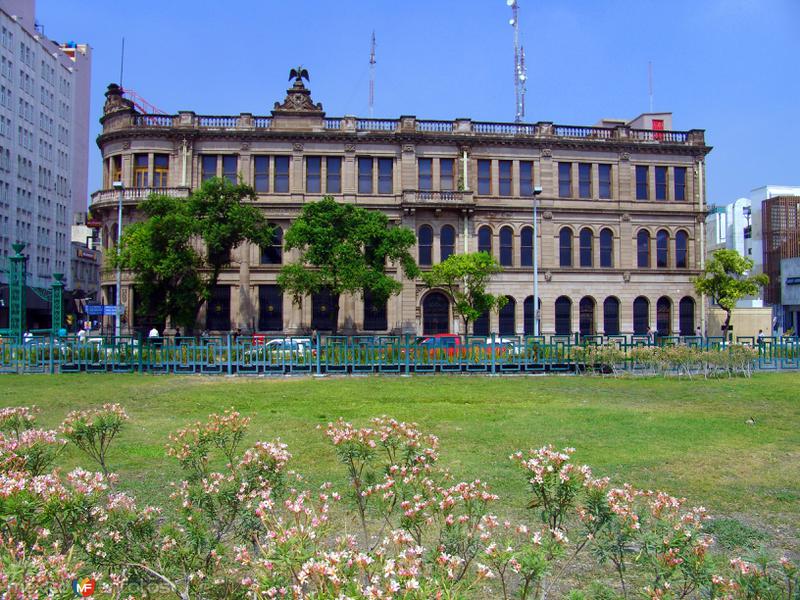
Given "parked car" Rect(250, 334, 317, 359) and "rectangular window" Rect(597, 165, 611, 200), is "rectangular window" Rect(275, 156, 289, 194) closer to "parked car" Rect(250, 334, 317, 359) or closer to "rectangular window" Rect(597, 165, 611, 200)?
"parked car" Rect(250, 334, 317, 359)

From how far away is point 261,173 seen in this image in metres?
41.2

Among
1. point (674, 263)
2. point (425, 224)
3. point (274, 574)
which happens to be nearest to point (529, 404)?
point (274, 574)

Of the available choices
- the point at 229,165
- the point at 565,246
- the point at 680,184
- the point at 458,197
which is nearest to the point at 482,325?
the point at 565,246

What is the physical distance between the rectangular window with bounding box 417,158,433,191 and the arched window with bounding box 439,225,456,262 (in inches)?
123

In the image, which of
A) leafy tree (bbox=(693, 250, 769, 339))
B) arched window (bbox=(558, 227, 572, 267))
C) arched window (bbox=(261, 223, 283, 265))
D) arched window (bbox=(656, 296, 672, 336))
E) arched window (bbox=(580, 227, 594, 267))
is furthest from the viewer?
arched window (bbox=(656, 296, 672, 336))

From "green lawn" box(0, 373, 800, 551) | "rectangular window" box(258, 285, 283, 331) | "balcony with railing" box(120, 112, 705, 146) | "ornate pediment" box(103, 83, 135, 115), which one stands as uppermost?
"ornate pediment" box(103, 83, 135, 115)

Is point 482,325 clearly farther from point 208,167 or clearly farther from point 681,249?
point 208,167

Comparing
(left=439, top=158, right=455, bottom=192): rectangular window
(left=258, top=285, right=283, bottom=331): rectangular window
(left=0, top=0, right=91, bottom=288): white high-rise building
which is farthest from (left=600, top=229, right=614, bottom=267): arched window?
(left=0, top=0, right=91, bottom=288): white high-rise building

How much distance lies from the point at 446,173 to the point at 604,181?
11.8 metres

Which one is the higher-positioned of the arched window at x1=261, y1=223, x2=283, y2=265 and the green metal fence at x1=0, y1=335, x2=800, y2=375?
the arched window at x1=261, y1=223, x2=283, y2=265

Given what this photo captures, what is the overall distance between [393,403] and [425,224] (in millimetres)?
27416

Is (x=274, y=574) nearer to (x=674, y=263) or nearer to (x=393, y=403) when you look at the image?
(x=393, y=403)

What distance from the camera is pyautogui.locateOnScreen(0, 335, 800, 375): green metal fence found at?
23.5 m

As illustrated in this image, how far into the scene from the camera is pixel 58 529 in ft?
14.7
